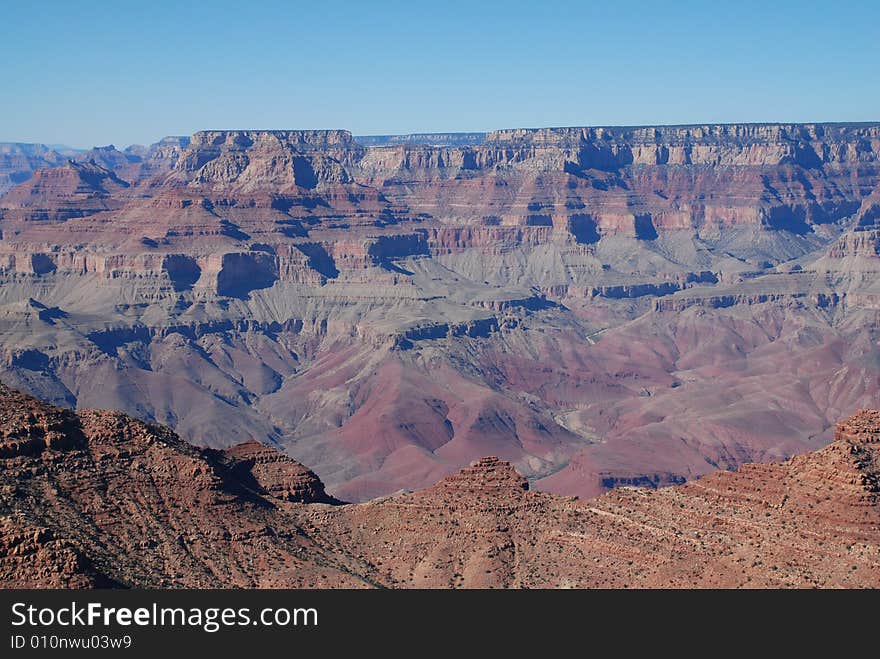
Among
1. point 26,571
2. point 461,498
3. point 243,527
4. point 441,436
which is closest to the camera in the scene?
point 26,571

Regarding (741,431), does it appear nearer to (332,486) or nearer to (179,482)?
(332,486)

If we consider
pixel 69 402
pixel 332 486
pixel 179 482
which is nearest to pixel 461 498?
pixel 179 482

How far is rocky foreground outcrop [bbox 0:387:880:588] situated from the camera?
198 feet

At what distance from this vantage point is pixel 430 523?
230 feet

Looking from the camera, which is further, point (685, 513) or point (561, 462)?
point (561, 462)

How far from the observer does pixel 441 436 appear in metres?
182

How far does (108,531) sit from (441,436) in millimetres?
122113

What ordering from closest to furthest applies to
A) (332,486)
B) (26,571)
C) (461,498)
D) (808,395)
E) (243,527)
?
(26,571), (243,527), (461,498), (332,486), (808,395)

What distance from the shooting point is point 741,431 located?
176 metres

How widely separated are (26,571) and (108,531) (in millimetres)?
11349

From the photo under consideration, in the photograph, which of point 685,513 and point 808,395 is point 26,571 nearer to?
point 685,513

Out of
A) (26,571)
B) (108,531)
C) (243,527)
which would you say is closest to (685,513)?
(243,527)

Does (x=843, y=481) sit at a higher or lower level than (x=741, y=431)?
higher

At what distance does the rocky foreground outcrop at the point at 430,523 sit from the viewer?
6034 centimetres
